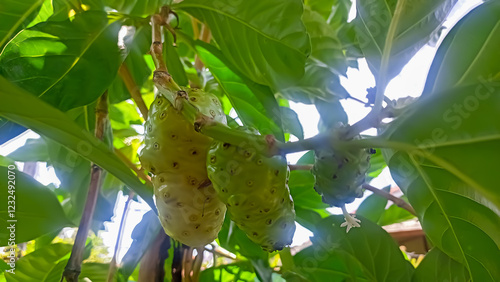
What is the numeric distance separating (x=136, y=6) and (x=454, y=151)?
0.35m

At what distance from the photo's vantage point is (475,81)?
0.25 meters

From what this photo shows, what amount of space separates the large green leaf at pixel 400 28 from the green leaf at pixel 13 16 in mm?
333

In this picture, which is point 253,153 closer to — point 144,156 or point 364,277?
point 144,156

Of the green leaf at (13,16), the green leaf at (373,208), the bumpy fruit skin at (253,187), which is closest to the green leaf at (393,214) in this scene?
the green leaf at (373,208)

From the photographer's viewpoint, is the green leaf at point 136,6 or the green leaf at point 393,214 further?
the green leaf at point 393,214

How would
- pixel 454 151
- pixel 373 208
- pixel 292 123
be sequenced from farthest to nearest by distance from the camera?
1. pixel 373 208
2. pixel 292 123
3. pixel 454 151

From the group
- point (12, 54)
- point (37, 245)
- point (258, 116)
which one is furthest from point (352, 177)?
point (37, 245)

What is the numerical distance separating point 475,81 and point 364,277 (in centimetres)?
33

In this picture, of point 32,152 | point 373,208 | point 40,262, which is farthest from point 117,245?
point 373,208

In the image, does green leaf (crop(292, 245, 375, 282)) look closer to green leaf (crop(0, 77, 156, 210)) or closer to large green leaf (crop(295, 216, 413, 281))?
Answer: large green leaf (crop(295, 216, 413, 281))

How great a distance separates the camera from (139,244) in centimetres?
46

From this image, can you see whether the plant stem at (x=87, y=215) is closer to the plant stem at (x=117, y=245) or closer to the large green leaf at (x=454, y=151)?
the plant stem at (x=117, y=245)

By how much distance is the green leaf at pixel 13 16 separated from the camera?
42 cm

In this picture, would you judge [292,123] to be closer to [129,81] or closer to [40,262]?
[129,81]
